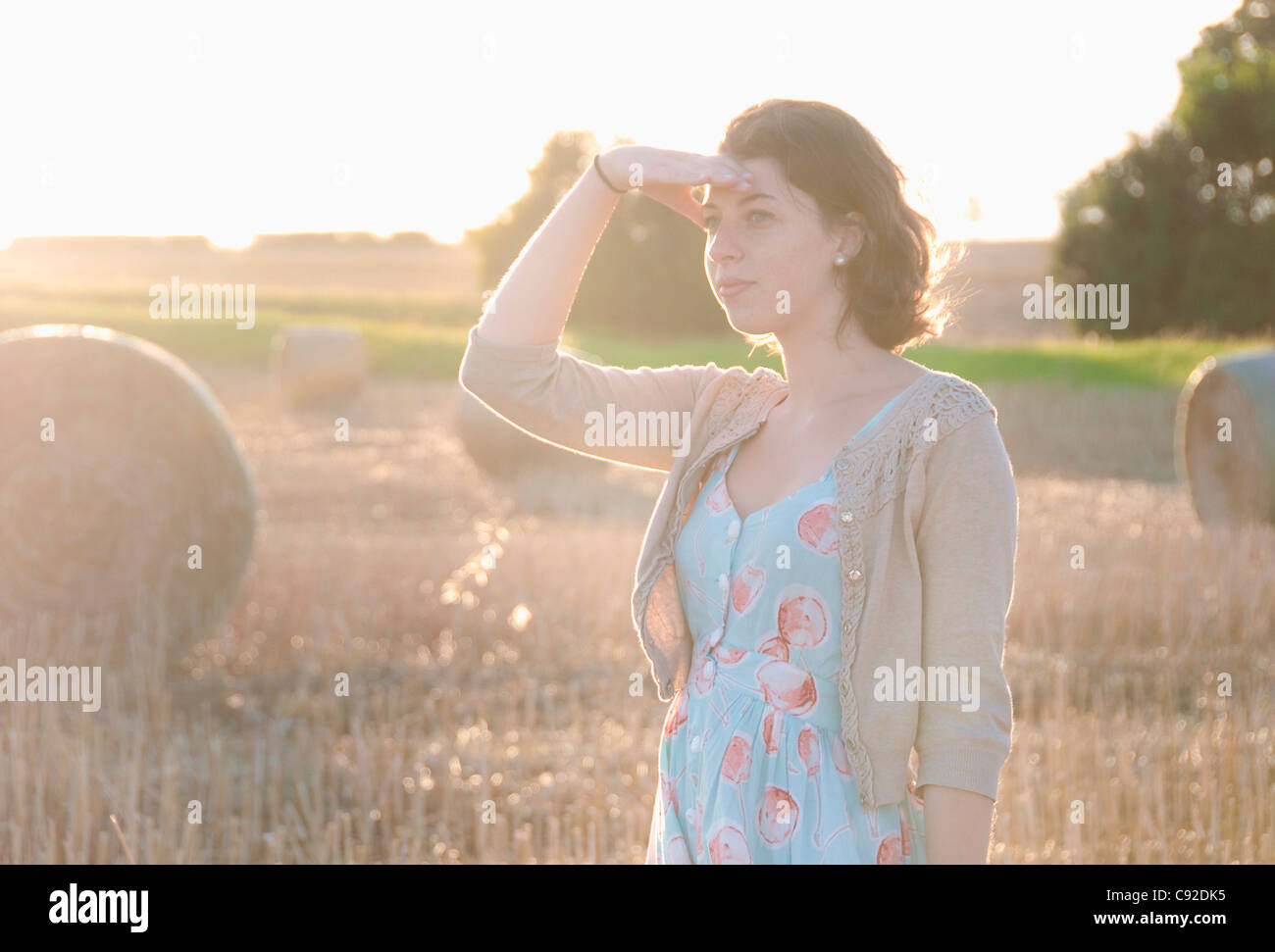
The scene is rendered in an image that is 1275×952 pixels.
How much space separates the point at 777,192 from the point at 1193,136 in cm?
3519

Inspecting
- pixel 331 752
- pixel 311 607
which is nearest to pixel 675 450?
pixel 331 752

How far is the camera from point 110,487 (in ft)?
22.1

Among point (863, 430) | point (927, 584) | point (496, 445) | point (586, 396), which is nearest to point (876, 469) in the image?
point (863, 430)

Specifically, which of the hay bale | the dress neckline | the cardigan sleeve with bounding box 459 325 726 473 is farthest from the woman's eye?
the hay bale

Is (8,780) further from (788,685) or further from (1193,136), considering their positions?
(1193,136)

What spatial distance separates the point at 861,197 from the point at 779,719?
0.91 m

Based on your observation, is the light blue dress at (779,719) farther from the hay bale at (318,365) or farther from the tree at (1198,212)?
the tree at (1198,212)

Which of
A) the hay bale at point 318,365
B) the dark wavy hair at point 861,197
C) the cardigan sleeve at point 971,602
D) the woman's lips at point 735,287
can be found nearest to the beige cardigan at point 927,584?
the cardigan sleeve at point 971,602

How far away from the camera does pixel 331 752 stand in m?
5.25

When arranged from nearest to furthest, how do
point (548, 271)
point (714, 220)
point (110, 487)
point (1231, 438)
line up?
point (714, 220), point (548, 271), point (110, 487), point (1231, 438)

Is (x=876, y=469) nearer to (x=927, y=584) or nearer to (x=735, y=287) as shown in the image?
(x=927, y=584)

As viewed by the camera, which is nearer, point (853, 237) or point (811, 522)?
point (811, 522)
